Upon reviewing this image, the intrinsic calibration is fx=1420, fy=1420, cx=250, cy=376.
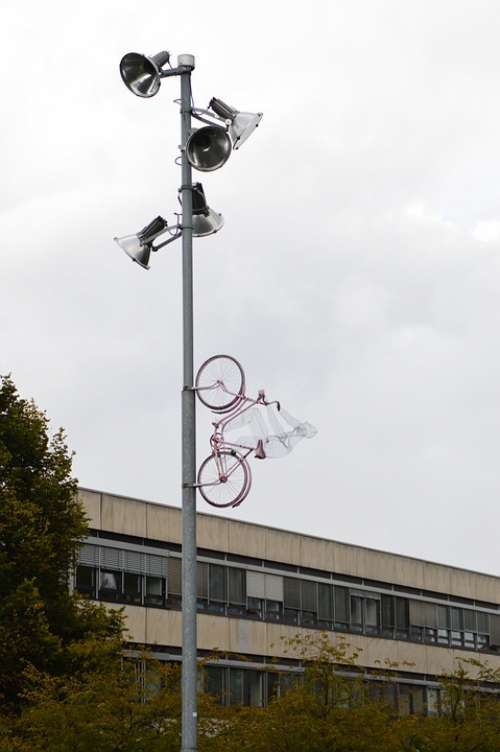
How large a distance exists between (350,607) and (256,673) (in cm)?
705

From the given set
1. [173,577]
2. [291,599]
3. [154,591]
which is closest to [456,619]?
[291,599]

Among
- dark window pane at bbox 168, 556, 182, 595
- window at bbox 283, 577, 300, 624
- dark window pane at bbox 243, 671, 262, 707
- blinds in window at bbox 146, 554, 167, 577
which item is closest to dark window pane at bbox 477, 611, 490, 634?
window at bbox 283, 577, 300, 624

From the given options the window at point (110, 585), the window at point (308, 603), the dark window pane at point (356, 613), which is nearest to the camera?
the window at point (110, 585)

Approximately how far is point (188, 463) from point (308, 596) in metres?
37.7

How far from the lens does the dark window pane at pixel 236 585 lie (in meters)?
50.2

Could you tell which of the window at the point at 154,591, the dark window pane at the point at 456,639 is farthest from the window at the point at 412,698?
the window at the point at 154,591

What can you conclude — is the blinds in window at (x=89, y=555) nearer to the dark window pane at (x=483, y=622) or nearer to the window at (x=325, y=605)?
the window at (x=325, y=605)

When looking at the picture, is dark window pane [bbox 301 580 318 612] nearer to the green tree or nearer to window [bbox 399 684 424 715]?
window [bbox 399 684 424 715]

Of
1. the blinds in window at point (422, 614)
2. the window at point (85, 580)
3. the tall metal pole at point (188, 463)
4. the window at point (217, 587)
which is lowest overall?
the tall metal pole at point (188, 463)

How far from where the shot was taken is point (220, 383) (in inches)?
722

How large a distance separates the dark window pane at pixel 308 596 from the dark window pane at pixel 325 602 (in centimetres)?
36

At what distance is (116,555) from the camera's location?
45.5 metres

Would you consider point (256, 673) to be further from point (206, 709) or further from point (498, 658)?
point (206, 709)

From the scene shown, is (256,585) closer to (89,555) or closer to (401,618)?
(89,555)
